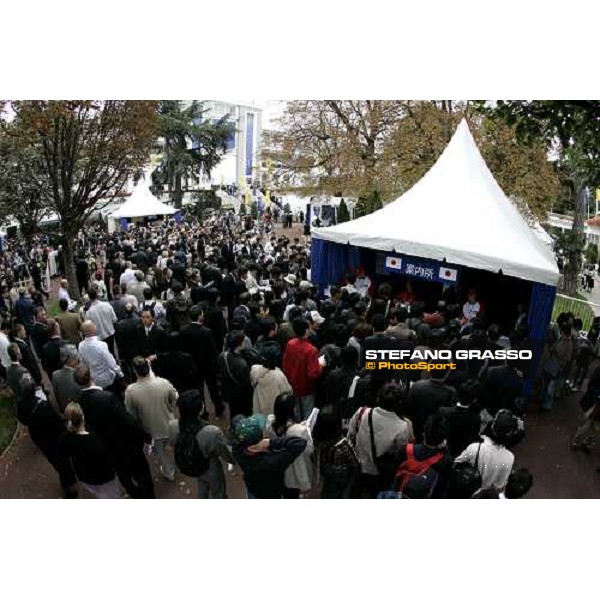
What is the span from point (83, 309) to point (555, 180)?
37.2 feet

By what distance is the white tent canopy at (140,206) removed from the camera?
16031 millimetres

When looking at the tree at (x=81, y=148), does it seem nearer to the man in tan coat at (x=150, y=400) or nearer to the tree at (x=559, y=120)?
the man in tan coat at (x=150, y=400)

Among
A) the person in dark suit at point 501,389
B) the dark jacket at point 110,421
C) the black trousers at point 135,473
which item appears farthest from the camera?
the person in dark suit at point 501,389

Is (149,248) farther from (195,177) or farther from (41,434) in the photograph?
(195,177)

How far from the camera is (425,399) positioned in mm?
4566

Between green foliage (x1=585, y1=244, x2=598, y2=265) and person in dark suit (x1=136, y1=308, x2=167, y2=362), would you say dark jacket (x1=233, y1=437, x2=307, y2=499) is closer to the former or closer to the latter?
person in dark suit (x1=136, y1=308, x2=167, y2=362)

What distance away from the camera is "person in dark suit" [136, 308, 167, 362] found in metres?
6.15

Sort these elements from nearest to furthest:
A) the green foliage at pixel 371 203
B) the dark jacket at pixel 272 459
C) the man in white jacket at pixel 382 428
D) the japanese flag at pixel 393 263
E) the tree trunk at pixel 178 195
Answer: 1. the dark jacket at pixel 272 459
2. the man in white jacket at pixel 382 428
3. the japanese flag at pixel 393 263
4. the green foliage at pixel 371 203
5. the tree trunk at pixel 178 195

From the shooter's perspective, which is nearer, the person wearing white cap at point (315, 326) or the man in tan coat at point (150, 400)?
the man in tan coat at point (150, 400)

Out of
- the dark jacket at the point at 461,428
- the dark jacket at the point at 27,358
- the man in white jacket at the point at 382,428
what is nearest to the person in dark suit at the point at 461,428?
the dark jacket at the point at 461,428

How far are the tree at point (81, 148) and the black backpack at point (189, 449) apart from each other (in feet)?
18.4

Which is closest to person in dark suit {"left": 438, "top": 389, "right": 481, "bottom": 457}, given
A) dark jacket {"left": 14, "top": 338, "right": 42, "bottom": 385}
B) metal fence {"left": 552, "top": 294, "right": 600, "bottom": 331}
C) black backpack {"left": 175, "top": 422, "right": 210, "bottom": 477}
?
black backpack {"left": 175, "top": 422, "right": 210, "bottom": 477}

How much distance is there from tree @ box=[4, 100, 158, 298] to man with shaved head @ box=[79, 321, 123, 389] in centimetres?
353

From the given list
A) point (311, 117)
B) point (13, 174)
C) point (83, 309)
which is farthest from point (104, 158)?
point (311, 117)
